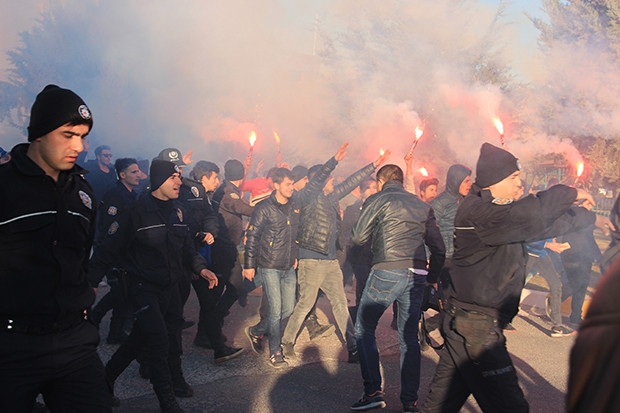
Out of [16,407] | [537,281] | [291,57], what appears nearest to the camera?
[16,407]

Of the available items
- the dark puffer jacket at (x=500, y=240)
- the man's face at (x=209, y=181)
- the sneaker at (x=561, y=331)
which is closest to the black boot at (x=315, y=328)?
the man's face at (x=209, y=181)

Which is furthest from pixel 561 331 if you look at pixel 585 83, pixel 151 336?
pixel 151 336

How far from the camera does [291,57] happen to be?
17.4 metres

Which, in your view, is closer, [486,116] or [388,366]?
[388,366]

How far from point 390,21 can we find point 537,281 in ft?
21.0

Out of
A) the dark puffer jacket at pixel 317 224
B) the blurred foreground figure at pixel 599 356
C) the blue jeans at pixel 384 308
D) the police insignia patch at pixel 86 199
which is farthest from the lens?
the dark puffer jacket at pixel 317 224

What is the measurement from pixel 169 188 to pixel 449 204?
3.33 meters

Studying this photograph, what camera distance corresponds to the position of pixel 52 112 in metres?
2.60

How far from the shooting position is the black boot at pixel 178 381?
180 inches

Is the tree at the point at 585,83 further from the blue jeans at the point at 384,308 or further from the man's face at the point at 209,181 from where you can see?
the man's face at the point at 209,181

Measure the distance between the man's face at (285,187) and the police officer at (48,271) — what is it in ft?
10.6

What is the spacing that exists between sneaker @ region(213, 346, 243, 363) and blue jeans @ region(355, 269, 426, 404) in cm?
156

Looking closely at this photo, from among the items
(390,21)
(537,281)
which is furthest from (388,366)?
(390,21)

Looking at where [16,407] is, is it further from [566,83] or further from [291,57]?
[291,57]
